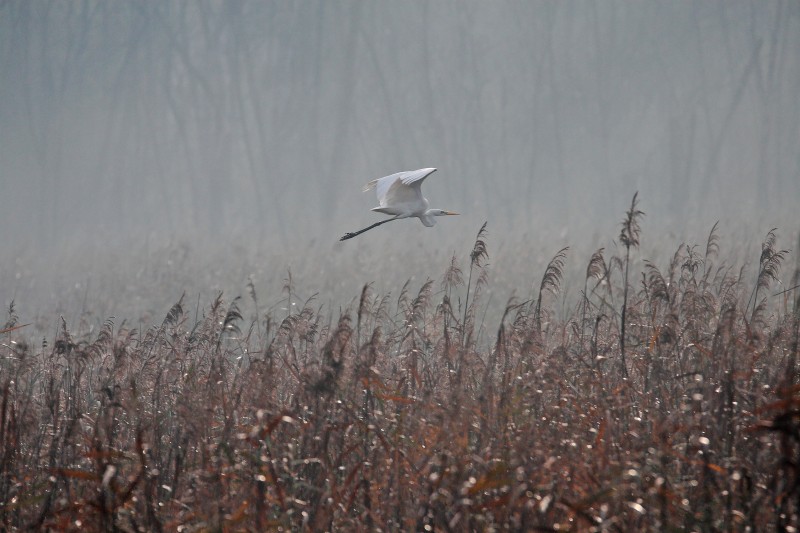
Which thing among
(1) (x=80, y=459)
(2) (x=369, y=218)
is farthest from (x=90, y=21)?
(1) (x=80, y=459)

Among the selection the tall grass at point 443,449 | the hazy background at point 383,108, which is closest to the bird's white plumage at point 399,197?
the tall grass at point 443,449

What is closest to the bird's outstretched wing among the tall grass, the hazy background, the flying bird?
the flying bird

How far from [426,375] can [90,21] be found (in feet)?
111

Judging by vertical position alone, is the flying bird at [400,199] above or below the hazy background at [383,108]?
below

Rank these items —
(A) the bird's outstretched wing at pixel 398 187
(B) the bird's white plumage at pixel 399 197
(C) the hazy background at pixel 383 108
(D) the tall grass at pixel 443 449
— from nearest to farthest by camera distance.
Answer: (D) the tall grass at pixel 443 449 < (A) the bird's outstretched wing at pixel 398 187 < (B) the bird's white plumage at pixel 399 197 < (C) the hazy background at pixel 383 108

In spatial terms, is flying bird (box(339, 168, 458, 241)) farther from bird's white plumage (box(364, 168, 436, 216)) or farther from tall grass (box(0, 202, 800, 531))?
tall grass (box(0, 202, 800, 531))

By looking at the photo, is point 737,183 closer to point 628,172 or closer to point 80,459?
point 628,172

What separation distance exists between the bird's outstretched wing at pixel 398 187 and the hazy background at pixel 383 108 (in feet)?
75.7

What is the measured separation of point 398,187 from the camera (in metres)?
6.90

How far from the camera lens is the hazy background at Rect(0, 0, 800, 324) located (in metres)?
33.1

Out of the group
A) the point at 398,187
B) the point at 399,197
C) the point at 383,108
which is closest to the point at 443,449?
the point at 398,187

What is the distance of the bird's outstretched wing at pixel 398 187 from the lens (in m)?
6.58

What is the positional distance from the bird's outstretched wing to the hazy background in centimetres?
2308

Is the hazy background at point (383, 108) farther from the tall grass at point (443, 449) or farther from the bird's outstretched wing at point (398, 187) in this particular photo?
the tall grass at point (443, 449)
